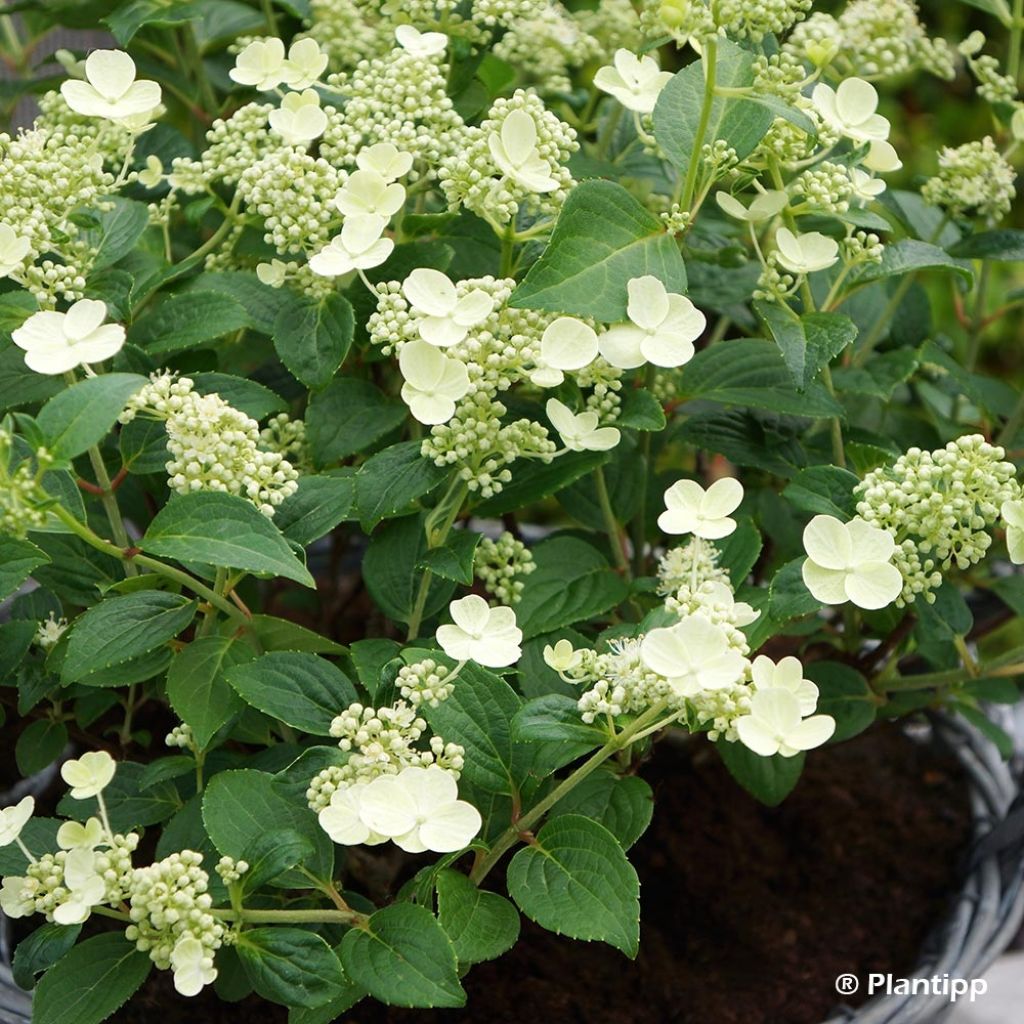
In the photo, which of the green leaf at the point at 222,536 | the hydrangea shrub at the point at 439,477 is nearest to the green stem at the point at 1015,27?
the hydrangea shrub at the point at 439,477

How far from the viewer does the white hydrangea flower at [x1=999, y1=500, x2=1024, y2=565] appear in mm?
691

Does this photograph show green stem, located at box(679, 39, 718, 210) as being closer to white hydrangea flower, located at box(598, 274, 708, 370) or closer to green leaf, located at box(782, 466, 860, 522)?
white hydrangea flower, located at box(598, 274, 708, 370)

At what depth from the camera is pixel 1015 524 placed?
0.69m

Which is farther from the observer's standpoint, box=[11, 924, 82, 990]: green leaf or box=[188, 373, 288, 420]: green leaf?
box=[188, 373, 288, 420]: green leaf

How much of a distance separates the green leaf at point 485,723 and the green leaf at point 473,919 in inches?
2.3

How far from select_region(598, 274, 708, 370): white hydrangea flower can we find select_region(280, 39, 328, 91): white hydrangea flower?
304 mm

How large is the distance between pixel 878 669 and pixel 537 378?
0.50m

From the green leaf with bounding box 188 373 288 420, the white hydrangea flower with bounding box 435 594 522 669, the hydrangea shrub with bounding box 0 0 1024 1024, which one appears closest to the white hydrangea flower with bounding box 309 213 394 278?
the hydrangea shrub with bounding box 0 0 1024 1024

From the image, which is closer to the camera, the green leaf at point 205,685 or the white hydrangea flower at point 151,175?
the green leaf at point 205,685

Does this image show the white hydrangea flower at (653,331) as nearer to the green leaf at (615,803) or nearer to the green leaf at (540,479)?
the green leaf at (540,479)

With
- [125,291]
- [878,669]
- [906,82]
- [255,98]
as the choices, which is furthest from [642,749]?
[906,82]

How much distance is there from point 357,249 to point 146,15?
36cm

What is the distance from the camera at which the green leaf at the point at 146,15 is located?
0.96m

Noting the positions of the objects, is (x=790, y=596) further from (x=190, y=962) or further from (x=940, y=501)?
(x=190, y=962)
